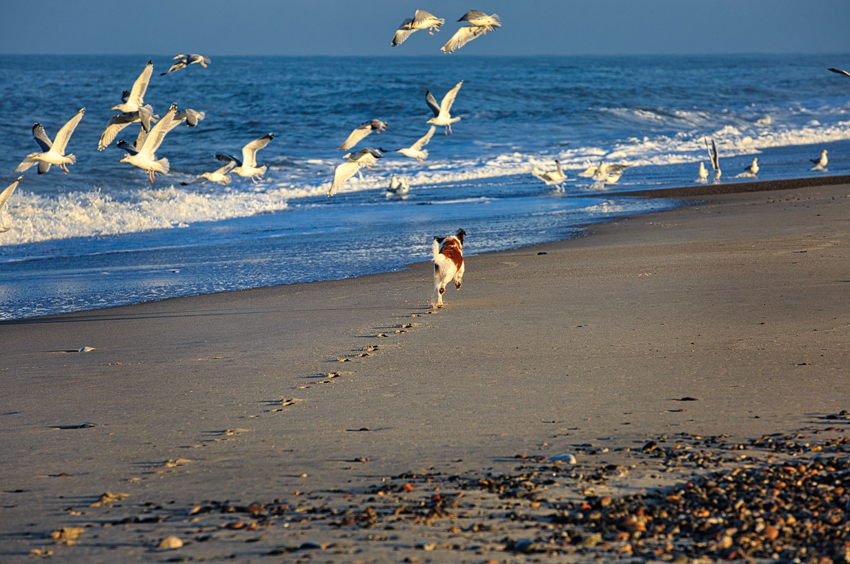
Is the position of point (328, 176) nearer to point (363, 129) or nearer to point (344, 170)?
point (344, 170)

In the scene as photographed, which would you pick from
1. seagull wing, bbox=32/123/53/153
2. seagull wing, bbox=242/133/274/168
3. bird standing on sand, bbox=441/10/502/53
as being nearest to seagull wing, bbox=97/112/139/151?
seagull wing, bbox=32/123/53/153

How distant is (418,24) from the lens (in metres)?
10.7

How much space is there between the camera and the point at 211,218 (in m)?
18.4

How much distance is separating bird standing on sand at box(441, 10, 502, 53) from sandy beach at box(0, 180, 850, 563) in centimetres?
343

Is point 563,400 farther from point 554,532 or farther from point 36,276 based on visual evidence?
point 36,276

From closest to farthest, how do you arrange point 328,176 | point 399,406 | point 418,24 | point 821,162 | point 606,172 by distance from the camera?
point 399,406
point 418,24
point 606,172
point 821,162
point 328,176

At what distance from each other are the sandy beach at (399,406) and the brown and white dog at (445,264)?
0.93 feet

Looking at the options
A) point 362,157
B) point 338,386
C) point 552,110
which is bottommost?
point 338,386

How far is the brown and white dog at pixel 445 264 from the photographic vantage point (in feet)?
27.0

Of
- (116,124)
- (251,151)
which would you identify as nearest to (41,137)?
(116,124)

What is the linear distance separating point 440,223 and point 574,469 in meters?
12.1

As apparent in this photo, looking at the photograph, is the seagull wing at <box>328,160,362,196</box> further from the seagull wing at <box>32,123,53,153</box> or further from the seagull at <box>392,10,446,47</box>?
the seagull wing at <box>32,123,53,153</box>

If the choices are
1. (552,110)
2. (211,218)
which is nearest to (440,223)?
(211,218)

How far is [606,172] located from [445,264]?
12929mm
